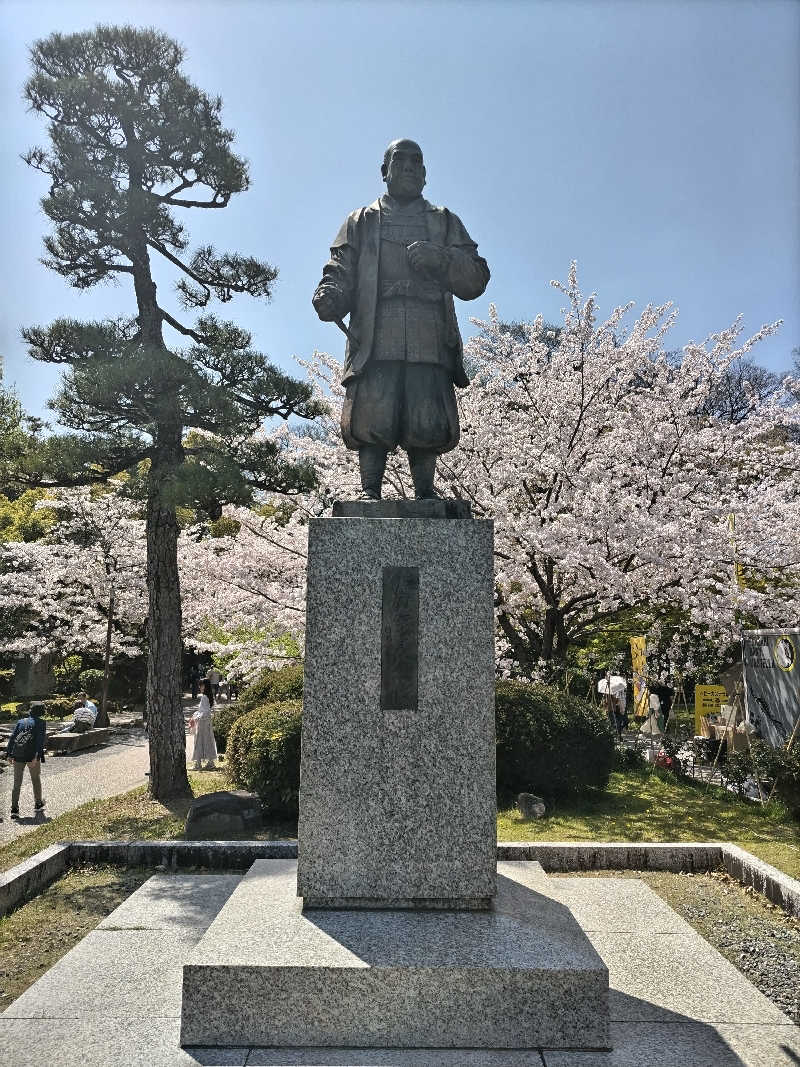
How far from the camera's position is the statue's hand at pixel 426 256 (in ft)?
14.1

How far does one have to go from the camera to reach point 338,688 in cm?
378

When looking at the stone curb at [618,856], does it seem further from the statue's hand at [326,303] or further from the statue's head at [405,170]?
the statue's head at [405,170]

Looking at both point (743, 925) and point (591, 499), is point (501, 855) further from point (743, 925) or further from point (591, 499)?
point (591, 499)

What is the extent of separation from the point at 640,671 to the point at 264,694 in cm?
813

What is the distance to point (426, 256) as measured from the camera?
4309 mm

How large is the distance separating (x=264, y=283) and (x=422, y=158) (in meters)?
6.59

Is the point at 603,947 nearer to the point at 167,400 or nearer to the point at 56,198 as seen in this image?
the point at 167,400

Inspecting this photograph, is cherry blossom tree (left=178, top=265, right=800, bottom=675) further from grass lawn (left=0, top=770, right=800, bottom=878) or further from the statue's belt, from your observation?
the statue's belt

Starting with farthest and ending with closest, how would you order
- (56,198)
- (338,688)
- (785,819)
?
1. (56,198)
2. (785,819)
3. (338,688)

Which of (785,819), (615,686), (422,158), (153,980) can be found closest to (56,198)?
(422,158)

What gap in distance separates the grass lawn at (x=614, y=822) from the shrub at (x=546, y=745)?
0.98 feet

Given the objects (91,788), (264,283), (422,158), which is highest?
(264,283)

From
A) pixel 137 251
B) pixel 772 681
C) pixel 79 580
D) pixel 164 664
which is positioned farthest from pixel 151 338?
pixel 79 580

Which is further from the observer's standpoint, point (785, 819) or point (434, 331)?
point (785, 819)
